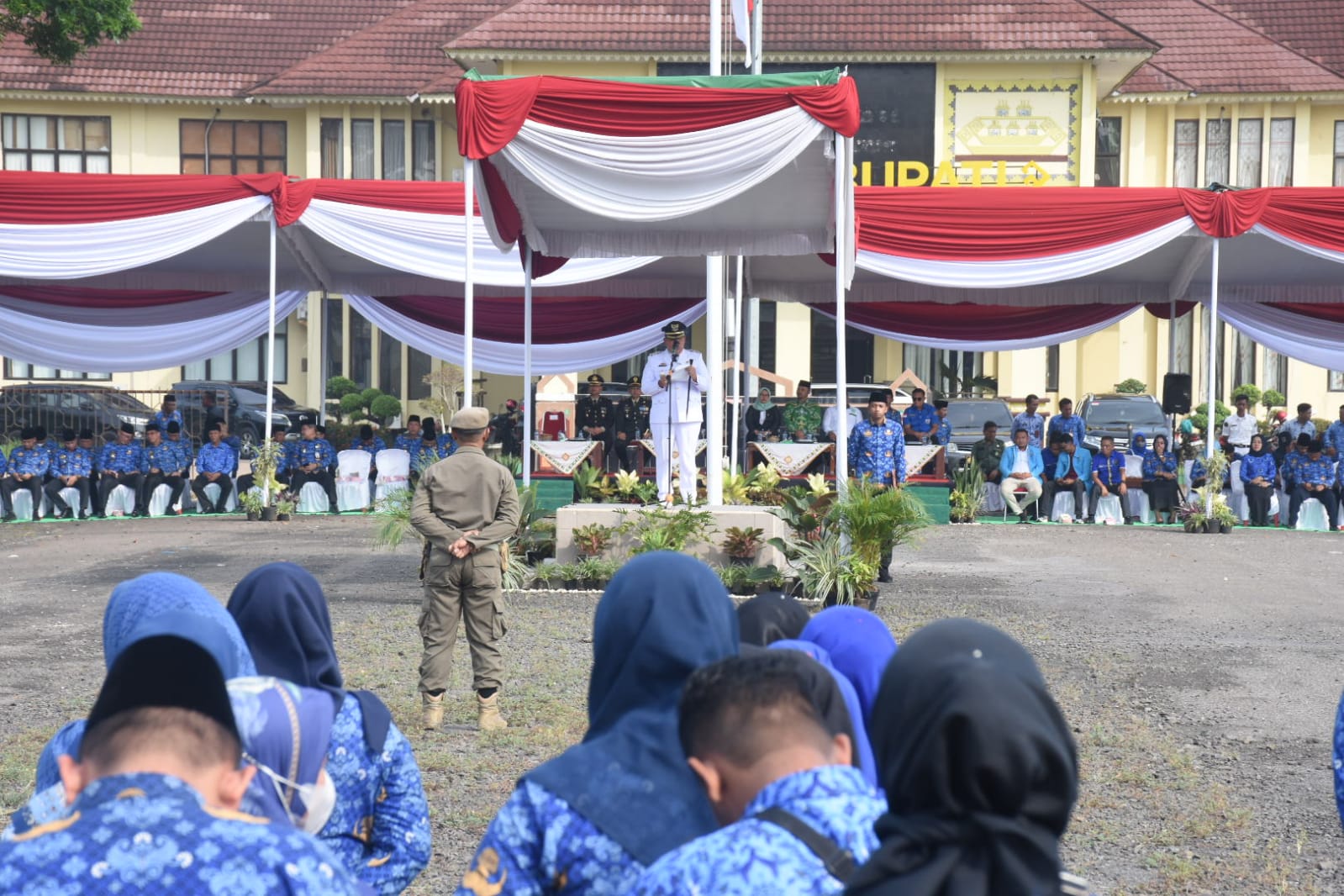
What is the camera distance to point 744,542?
10523 mm

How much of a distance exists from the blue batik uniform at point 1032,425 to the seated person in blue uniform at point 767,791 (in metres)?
16.3

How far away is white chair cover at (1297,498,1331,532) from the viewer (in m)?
16.8

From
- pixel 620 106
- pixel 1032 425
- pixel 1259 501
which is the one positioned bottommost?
pixel 1259 501

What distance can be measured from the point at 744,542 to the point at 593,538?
44.6 inches

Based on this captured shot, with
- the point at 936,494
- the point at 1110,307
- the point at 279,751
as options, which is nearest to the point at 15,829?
the point at 279,751

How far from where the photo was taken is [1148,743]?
6191mm

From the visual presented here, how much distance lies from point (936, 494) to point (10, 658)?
10697 millimetres

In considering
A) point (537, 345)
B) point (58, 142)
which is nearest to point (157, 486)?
point (537, 345)

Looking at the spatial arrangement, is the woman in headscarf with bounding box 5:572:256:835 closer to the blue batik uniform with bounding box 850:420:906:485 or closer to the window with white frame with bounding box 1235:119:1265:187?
the blue batik uniform with bounding box 850:420:906:485

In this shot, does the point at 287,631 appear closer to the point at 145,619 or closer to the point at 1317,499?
the point at 145,619

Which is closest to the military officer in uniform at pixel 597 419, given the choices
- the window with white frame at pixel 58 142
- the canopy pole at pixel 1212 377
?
the canopy pole at pixel 1212 377

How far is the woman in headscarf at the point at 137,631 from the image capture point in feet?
7.37

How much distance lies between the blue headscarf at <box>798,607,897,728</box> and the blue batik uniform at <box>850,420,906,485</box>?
10463 mm

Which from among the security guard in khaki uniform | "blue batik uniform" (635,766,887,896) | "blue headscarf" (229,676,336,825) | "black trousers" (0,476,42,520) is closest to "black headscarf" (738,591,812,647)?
"blue headscarf" (229,676,336,825)
